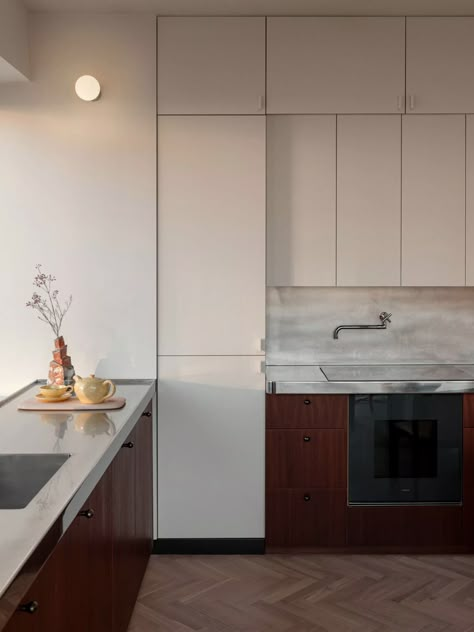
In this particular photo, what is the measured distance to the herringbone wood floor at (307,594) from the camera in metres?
3.35

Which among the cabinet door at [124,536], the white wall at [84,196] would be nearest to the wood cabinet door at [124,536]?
the cabinet door at [124,536]

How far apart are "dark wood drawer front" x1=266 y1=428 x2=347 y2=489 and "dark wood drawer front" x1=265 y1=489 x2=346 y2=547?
0.07m

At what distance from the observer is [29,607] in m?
1.67

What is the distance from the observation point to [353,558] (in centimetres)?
406

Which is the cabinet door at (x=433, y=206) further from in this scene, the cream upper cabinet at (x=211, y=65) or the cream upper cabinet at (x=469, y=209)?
the cream upper cabinet at (x=211, y=65)

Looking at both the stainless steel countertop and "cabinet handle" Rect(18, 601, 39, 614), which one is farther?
the stainless steel countertop

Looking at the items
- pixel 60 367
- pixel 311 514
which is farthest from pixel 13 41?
pixel 311 514

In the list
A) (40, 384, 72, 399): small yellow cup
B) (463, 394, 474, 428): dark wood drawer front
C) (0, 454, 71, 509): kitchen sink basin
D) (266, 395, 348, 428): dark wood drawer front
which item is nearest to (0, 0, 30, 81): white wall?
(40, 384, 72, 399): small yellow cup

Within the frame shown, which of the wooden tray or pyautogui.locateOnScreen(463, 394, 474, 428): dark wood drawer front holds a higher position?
the wooden tray

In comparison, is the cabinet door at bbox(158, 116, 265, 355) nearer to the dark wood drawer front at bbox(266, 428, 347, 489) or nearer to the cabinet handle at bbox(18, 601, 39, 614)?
the dark wood drawer front at bbox(266, 428, 347, 489)

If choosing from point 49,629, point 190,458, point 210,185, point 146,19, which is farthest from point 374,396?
point 49,629

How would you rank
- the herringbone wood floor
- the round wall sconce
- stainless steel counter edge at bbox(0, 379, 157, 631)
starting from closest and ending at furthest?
stainless steel counter edge at bbox(0, 379, 157, 631)
the herringbone wood floor
the round wall sconce

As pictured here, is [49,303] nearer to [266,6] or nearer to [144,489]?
[144,489]

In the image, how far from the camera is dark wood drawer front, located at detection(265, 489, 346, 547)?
4086 millimetres
